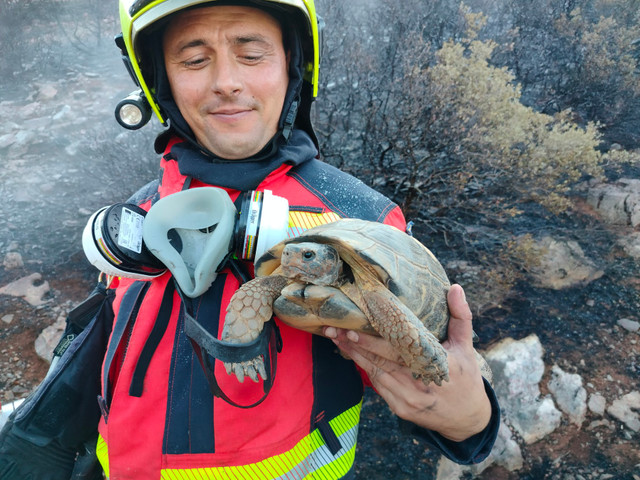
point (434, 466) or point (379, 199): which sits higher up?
point (379, 199)

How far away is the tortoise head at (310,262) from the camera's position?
1.70m

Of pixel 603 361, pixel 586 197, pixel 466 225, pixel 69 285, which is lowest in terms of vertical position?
pixel 69 285

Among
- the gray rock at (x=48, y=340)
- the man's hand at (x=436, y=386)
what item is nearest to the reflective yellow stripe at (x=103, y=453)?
the man's hand at (x=436, y=386)

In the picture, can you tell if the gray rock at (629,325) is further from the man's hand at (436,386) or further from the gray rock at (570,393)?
the man's hand at (436,386)

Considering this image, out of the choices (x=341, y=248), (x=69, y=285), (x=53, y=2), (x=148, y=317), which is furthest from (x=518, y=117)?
(x=53, y=2)

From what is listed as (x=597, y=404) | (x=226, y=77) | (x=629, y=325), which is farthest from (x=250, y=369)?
(x=629, y=325)

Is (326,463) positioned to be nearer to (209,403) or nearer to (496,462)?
(209,403)

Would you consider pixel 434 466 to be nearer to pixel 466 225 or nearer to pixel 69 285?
pixel 466 225

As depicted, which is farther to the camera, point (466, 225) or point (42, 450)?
point (466, 225)

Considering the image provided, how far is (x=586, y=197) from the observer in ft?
18.0

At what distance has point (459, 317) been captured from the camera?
6.06 feet

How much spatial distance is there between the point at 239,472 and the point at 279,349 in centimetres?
54

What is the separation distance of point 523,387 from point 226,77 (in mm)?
3714

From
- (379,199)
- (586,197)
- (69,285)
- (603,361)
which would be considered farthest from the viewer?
(586,197)
